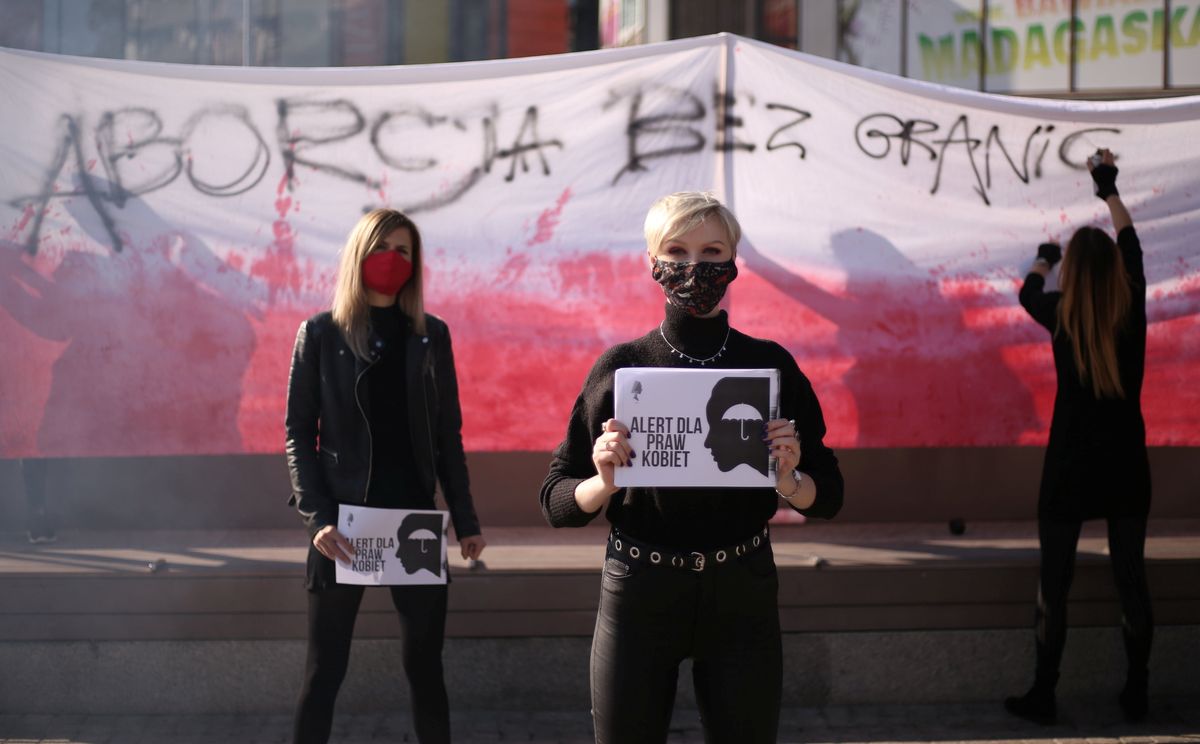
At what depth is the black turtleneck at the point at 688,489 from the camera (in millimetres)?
2758

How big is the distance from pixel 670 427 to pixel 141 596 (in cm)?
293

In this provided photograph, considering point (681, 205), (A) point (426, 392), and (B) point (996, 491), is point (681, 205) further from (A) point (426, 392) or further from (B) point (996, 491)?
(B) point (996, 491)

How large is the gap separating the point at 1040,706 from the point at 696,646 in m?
2.59

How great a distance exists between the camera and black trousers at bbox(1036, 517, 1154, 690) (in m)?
4.70

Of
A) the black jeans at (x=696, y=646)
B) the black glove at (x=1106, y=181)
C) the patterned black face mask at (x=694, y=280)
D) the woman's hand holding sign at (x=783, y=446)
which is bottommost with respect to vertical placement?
the black jeans at (x=696, y=646)

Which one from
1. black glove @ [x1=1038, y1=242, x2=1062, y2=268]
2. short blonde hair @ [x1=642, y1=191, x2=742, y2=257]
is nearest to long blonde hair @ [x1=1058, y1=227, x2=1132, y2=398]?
black glove @ [x1=1038, y1=242, x2=1062, y2=268]

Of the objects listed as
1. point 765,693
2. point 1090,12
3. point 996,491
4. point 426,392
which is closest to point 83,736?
point 426,392

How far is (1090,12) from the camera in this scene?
6.31 meters

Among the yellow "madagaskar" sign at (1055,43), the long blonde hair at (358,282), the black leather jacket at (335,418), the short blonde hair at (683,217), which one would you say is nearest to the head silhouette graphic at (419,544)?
the black leather jacket at (335,418)

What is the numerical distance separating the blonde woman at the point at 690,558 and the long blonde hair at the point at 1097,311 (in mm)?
2151

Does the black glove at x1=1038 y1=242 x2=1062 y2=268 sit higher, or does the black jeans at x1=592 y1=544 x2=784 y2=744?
the black glove at x1=1038 y1=242 x2=1062 y2=268

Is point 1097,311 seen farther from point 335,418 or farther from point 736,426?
point 335,418

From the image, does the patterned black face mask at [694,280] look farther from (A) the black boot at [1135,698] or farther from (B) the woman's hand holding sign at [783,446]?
(A) the black boot at [1135,698]

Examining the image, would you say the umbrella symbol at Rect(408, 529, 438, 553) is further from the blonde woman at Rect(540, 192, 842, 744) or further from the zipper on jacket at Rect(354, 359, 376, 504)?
the blonde woman at Rect(540, 192, 842, 744)
